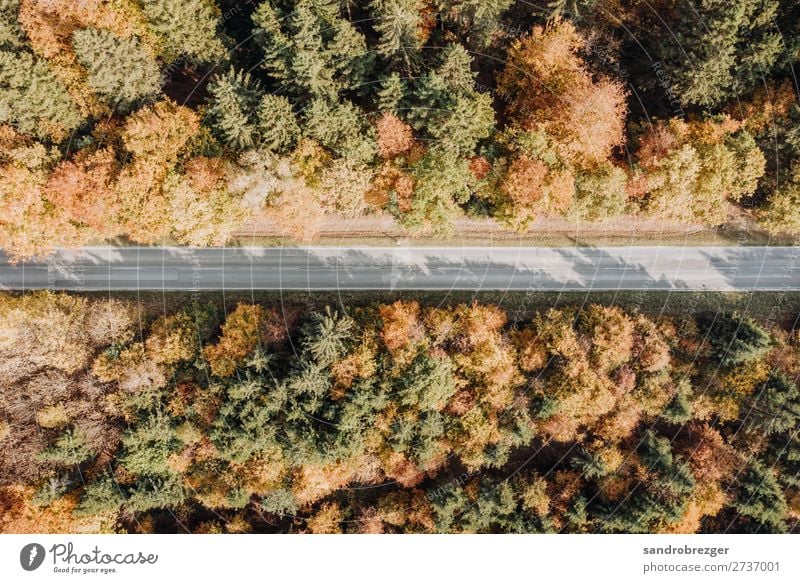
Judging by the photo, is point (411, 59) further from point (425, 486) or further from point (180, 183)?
point (425, 486)

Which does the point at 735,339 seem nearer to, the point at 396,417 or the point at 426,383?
the point at 426,383

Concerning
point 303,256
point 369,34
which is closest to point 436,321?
point 303,256

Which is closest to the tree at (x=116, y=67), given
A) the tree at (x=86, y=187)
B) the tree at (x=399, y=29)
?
the tree at (x=86, y=187)

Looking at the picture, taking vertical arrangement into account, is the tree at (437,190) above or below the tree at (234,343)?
above

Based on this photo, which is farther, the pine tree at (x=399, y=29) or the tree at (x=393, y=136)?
the tree at (x=393, y=136)

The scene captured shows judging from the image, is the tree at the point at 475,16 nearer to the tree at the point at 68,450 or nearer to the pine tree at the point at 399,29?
the pine tree at the point at 399,29

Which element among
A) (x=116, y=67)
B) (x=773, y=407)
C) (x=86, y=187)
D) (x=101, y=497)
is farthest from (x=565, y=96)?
(x=101, y=497)

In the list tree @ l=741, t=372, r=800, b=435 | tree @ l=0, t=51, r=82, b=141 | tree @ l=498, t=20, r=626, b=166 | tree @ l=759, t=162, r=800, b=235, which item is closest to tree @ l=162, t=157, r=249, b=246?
tree @ l=0, t=51, r=82, b=141
